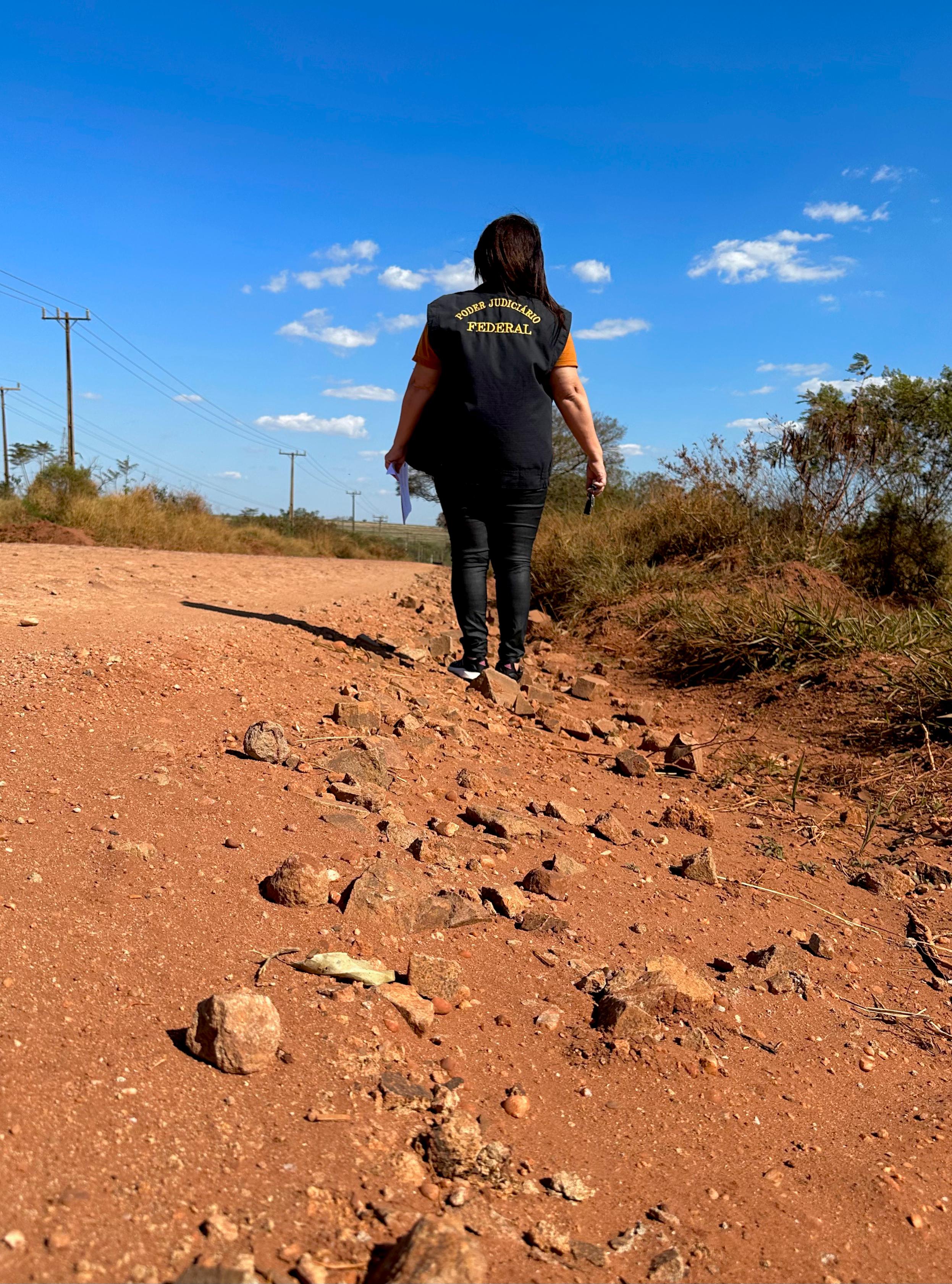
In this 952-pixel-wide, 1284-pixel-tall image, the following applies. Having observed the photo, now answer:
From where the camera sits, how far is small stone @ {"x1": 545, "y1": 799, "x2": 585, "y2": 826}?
2.74m

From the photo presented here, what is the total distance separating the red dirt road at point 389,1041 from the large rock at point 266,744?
0.24ft

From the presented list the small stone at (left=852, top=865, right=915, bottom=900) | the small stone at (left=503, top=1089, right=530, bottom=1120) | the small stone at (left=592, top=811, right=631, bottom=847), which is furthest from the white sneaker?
the small stone at (left=503, top=1089, right=530, bottom=1120)

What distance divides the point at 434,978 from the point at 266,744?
103 centimetres

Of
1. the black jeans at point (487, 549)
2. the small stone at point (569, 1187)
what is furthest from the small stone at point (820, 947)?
the black jeans at point (487, 549)

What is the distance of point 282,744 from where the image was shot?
8.59 feet

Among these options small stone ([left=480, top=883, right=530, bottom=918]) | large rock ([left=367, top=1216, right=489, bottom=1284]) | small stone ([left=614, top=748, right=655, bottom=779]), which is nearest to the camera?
large rock ([left=367, top=1216, right=489, bottom=1284])

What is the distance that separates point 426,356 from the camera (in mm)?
3879

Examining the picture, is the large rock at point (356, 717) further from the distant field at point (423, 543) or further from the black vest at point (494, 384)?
the distant field at point (423, 543)

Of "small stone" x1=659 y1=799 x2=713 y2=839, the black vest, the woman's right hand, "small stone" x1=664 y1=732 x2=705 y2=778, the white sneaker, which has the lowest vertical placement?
"small stone" x1=659 y1=799 x2=713 y2=839

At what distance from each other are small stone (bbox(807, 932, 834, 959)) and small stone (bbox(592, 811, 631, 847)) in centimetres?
58

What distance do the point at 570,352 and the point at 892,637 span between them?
7.08 feet

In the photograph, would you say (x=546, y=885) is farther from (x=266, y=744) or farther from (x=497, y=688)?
(x=497, y=688)

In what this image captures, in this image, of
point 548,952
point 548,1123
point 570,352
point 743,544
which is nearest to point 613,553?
point 743,544

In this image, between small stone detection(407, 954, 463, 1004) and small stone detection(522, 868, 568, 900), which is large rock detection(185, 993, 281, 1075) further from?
small stone detection(522, 868, 568, 900)
